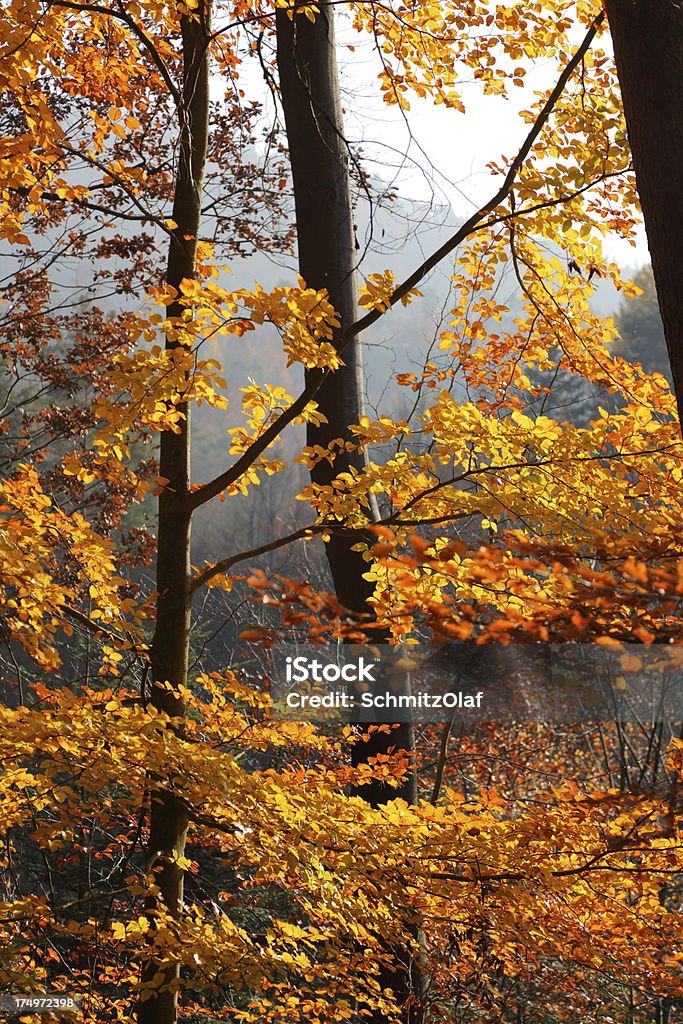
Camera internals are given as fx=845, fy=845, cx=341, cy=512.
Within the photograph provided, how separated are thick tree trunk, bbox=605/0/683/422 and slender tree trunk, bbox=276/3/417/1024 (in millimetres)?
2685

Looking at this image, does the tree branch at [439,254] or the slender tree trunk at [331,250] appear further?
the slender tree trunk at [331,250]

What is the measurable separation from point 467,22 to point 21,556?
3400 millimetres

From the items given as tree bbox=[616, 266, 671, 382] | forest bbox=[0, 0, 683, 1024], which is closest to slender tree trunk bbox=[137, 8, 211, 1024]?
forest bbox=[0, 0, 683, 1024]

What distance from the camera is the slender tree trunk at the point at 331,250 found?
186 inches

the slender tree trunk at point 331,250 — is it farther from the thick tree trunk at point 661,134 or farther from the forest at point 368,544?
the thick tree trunk at point 661,134

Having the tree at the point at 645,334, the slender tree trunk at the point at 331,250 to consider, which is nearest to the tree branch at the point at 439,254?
the slender tree trunk at the point at 331,250

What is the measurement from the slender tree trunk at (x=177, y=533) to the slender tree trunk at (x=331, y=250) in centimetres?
85

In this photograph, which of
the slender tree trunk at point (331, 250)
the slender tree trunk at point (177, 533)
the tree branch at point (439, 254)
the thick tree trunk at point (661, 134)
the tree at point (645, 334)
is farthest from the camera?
the tree at point (645, 334)

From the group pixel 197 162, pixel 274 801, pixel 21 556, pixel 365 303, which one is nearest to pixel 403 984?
pixel 274 801

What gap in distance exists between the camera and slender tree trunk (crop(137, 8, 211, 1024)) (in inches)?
151

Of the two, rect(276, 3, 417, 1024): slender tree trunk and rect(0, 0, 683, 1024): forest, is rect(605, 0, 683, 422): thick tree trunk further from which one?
rect(276, 3, 417, 1024): slender tree trunk

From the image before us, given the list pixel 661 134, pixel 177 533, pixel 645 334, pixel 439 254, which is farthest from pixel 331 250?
pixel 645 334

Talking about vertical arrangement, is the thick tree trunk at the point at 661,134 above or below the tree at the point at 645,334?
below

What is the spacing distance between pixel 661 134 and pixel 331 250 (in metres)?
2.94
